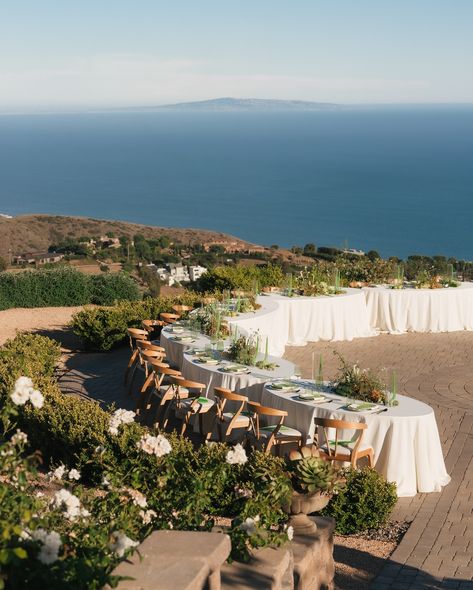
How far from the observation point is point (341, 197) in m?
174

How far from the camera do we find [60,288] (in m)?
20.5

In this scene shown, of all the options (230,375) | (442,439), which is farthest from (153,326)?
(442,439)

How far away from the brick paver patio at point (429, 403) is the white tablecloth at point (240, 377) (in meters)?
1.47

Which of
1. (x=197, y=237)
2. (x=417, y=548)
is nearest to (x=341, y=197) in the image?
(x=197, y=237)

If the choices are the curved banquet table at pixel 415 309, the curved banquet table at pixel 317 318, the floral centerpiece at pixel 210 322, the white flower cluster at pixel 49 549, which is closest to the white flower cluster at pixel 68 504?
the white flower cluster at pixel 49 549

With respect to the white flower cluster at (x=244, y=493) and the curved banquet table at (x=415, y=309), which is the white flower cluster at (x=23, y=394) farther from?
the curved banquet table at (x=415, y=309)

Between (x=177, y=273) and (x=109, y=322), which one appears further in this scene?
(x=177, y=273)

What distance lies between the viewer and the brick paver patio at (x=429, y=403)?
767 centimetres

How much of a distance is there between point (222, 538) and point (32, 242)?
65.5 meters

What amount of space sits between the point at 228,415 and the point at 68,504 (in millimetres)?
6032

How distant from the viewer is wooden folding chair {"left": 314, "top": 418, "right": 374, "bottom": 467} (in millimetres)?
9484

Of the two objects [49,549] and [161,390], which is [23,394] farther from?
[161,390]

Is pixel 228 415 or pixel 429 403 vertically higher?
pixel 228 415

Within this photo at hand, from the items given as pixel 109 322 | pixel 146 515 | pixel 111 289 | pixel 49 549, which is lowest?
pixel 111 289
